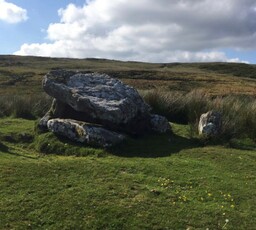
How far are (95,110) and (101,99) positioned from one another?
0.68m

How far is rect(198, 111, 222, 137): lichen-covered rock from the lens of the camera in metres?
15.1

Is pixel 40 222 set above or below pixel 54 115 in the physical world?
below

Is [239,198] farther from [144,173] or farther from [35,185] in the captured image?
[35,185]

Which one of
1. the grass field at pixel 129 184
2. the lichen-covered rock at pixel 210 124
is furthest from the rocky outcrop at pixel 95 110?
the lichen-covered rock at pixel 210 124

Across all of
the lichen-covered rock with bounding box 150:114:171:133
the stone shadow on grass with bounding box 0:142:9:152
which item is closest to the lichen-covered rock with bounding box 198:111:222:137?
the lichen-covered rock with bounding box 150:114:171:133

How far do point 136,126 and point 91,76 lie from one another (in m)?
2.96

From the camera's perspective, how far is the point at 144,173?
1156 centimetres

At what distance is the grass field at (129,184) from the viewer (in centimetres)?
883

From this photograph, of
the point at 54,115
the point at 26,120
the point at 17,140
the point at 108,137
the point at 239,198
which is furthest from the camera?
the point at 26,120

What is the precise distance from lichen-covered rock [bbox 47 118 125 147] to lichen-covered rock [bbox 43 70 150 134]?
667mm

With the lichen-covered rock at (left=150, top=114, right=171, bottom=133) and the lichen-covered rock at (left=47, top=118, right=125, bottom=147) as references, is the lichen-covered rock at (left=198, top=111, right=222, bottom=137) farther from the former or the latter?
the lichen-covered rock at (left=47, top=118, right=125, bottom=147)

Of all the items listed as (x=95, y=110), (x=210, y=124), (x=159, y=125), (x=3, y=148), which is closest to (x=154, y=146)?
(x=159, y=125)

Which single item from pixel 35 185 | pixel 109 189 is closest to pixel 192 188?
pixel 109 189

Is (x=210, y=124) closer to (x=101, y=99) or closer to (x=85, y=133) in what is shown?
(x=101, y=99)
